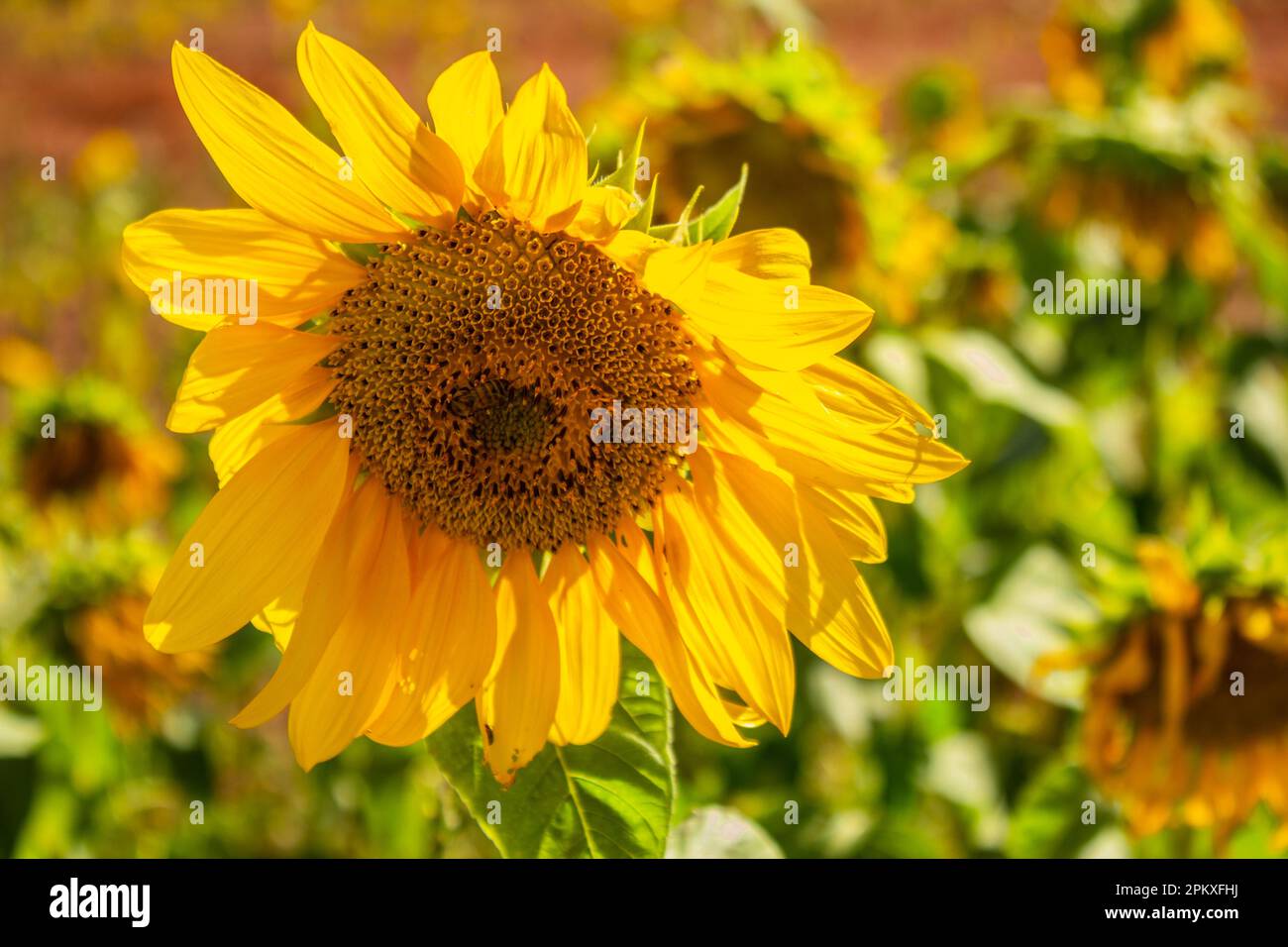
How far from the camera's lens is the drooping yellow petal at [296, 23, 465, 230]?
4.11 feet

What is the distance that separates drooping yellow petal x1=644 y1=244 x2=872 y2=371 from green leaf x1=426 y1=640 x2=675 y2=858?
422 mm

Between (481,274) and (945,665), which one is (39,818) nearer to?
(481,274)

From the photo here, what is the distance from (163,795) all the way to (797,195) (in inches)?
85.4

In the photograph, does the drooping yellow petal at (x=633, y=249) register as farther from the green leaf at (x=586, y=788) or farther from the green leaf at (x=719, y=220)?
the green leaf at (x=586, y=788)

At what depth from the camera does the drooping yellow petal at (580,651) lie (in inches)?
56.1

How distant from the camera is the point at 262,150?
1.27 meters

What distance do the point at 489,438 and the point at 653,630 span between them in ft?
0.99

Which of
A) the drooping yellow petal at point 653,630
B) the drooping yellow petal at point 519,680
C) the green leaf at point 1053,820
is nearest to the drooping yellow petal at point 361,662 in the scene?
the drooping yellow petal at point 519,680

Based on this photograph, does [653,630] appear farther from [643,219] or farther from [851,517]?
[643,219]

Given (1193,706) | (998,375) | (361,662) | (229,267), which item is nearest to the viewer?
(229,267)

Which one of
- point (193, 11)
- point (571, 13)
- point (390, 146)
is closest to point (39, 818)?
point (390, 146)

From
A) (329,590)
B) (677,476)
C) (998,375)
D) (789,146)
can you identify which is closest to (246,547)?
(329,590)

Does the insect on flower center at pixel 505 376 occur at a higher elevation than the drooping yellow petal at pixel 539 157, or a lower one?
lower

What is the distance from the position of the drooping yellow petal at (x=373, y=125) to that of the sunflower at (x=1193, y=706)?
1.42m
